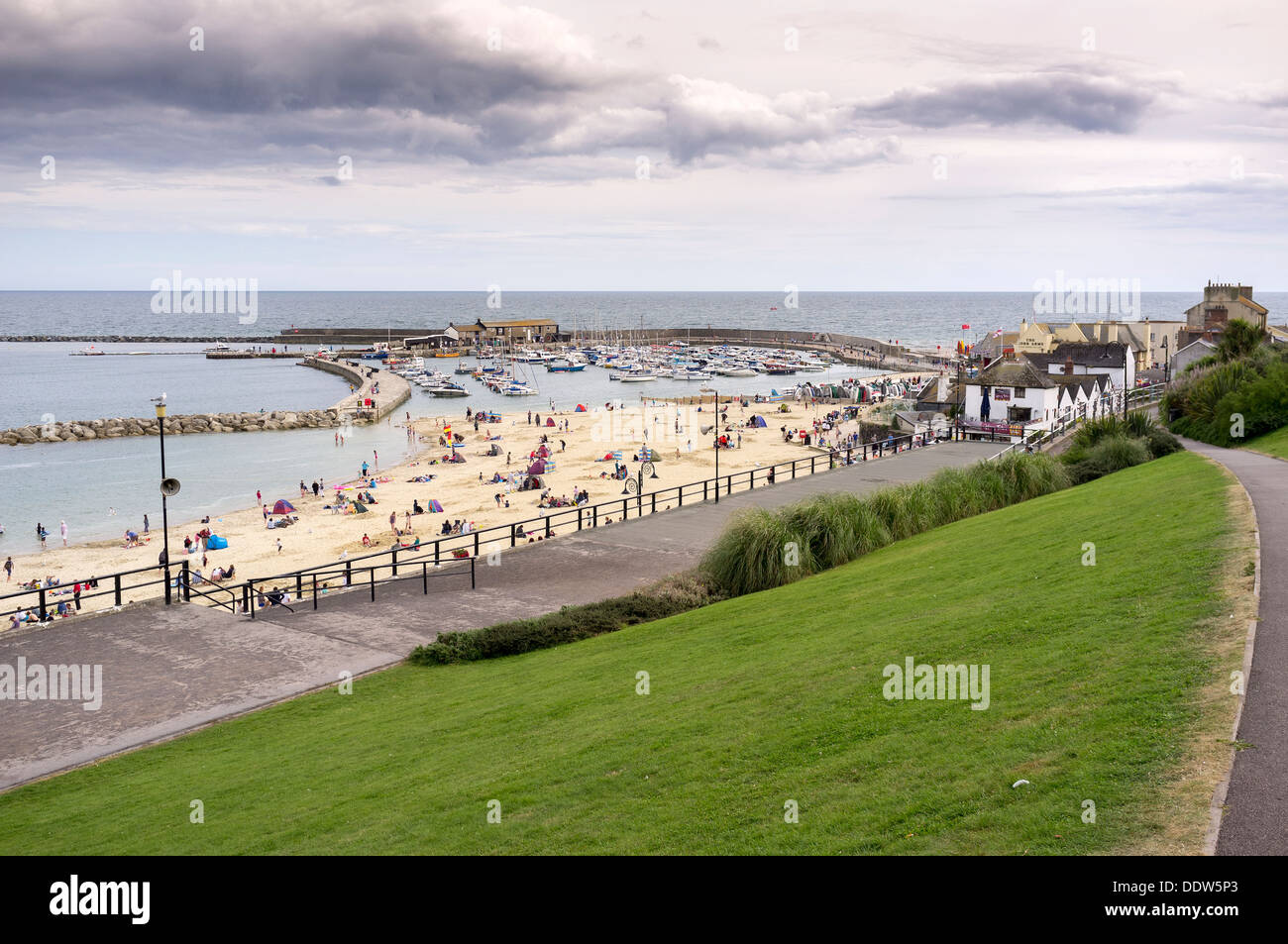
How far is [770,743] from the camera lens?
992cm

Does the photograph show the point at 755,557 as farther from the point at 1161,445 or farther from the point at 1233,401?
the point at 1233,401

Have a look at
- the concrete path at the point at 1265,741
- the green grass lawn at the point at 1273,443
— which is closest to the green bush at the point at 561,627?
the concrete path at the point at 1265,741

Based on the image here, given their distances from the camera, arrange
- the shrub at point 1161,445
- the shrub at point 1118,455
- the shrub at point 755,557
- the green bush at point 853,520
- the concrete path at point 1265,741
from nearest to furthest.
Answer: the concrete path at point 1265,741 → the shrub at point 755,557 → the green bush at point 853,520 → the shrub at point 1118,455 → the shrub at point 1161,445

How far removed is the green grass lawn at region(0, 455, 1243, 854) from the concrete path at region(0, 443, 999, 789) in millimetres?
893

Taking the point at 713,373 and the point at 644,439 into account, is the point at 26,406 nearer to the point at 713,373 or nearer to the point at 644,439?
the point at 644,439

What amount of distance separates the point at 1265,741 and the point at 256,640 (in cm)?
1603

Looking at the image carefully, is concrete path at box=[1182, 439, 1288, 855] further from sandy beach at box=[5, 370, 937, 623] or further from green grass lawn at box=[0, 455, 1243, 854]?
sandy beach at box=[5, 370, 937, 623]

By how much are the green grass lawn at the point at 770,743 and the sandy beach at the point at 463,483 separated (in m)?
23.7

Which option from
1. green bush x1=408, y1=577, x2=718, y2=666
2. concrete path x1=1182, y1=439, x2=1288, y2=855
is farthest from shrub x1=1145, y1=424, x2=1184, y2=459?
green bush x1=408, y1=577, x2=718, y2=666

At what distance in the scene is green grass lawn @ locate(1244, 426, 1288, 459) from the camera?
26969 millimetres

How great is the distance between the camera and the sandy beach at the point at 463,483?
129 feet

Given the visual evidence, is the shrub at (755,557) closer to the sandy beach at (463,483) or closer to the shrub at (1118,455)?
the shrub at (1118,455)


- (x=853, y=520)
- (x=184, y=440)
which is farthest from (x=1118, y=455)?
(x=184, y=440)
